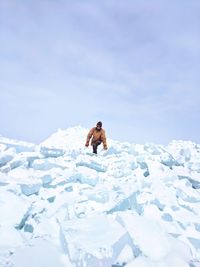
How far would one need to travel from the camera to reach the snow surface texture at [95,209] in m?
4.30

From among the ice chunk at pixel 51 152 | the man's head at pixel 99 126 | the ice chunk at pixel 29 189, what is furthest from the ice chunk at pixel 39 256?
the man's head at pixel 99 126

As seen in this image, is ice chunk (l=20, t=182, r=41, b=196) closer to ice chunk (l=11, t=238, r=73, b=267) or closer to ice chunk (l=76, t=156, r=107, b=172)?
ice chunk (l=76, t=156, r=107, b=172)

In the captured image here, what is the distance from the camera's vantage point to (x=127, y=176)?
23.7 feet

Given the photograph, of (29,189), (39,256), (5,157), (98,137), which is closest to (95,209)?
(29,189)

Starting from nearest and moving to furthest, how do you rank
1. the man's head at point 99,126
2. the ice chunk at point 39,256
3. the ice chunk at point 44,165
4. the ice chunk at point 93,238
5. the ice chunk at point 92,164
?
the ice chunk at point 39,256 → the ice chunk at point 93,238 → the ice chunk at point 44,165 → the ice chunk at point 92,164 → the man's head at point 99,126

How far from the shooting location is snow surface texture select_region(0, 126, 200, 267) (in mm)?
4297

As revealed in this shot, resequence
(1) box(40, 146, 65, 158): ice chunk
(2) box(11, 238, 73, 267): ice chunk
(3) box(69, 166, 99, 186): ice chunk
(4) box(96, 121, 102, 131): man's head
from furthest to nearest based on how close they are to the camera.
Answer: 1. (4) box(96, 121, 102, 131): man's head
2. (1) box(40, 146, 65, 158): ice chunk
3. (3) box(69, 166, 99, 186): ice chunk
4. (2) box(11, 238, 73, 267): ice chunk

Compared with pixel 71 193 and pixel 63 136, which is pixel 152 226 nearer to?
pixel 71 193

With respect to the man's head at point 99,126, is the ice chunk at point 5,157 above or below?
below

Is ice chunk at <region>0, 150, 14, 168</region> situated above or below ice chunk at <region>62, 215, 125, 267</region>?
above

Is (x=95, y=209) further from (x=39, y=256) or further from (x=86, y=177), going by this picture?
(x=39, y=256)

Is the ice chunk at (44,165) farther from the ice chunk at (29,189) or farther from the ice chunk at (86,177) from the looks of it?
the ice chunk at (29,189)

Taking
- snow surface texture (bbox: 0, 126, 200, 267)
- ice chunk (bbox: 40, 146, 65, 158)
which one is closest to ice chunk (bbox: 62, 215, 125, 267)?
snow surface texture (bbox: 0, 126, 200, 267)

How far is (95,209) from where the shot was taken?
5.71 m
